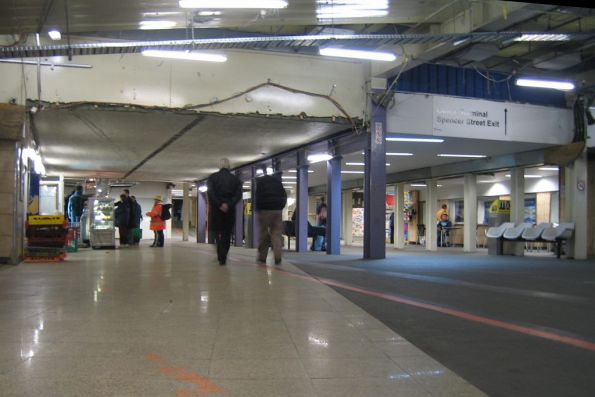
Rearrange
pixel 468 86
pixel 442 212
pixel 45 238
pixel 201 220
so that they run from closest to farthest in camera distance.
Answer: pixel 45 238
pixel 468 86
pixel 442 212
pixel 201 220

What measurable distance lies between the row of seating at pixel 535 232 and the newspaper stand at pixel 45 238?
41.8ft

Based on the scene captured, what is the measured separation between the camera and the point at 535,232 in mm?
15664

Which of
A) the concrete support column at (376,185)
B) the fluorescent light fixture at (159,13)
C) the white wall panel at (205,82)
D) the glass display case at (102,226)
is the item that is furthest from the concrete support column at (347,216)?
the fluorescent light fixture at (159,13)

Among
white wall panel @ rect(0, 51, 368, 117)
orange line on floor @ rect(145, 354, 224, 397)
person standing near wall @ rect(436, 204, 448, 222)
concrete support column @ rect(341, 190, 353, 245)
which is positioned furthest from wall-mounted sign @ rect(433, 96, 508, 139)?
concrete support column @ rect(341, 190, 353, 245)

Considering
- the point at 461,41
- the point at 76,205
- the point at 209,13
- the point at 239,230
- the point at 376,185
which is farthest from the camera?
the point at 239,230

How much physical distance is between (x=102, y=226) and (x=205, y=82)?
7.57 metres

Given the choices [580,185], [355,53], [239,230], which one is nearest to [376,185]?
[355,53]

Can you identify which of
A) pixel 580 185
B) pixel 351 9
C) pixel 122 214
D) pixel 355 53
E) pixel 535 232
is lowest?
pixel 535 232

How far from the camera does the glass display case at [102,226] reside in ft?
56.3

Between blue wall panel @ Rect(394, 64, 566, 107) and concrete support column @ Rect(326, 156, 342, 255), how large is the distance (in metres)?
3.32

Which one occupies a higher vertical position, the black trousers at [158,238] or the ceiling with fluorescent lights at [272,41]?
the ceiling with fluorescent lights at [272,41]

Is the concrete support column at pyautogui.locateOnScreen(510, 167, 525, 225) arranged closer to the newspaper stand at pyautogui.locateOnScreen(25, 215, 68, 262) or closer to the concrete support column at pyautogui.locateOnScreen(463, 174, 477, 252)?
the concrete support column at pyautogui.locateOnScreen(463, 174, 477, 252)

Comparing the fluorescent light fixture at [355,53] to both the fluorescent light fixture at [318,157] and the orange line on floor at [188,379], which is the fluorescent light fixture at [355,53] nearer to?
the fluorescent light fixture at [318,157]

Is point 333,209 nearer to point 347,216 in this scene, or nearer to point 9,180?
point 9,180
